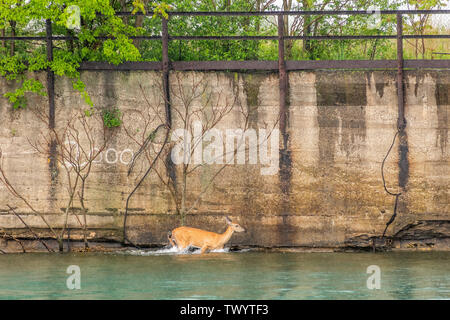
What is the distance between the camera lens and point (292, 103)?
17656 mm

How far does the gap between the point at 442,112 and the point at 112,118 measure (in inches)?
262

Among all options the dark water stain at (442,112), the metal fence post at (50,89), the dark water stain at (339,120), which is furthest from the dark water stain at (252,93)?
the metal fence post at (50,89)

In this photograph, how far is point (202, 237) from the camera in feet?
56.4

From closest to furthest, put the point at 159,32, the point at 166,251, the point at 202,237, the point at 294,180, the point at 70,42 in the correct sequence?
the point at 202,237 → the point at 166,251 → the point at 294,180 → the point at 70,42 → the point at 159,32

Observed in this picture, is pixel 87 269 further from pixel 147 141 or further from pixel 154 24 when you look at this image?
pixel 154 24

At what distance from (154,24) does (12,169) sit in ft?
15.0

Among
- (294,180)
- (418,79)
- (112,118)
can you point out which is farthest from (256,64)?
(418,79)

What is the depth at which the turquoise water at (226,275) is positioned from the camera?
43.5 feet

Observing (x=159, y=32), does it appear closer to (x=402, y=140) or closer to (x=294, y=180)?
(x=294, y=180)

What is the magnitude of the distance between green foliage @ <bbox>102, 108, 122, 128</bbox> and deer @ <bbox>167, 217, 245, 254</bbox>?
246 cm

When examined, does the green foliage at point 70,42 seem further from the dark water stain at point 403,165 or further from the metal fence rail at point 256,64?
the dark water stain at point 403,165

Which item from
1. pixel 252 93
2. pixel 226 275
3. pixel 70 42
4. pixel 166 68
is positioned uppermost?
pixel 70 42

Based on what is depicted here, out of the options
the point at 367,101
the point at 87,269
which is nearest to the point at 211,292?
the point at 87,269

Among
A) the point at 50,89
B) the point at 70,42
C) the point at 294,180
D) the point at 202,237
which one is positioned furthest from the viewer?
the point at 70,42
